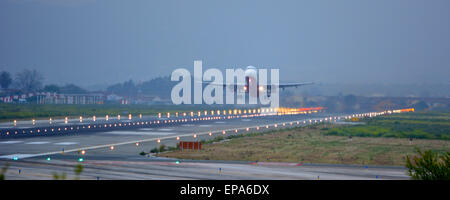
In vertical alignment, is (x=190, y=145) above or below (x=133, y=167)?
above

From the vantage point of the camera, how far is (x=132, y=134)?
58.2 m

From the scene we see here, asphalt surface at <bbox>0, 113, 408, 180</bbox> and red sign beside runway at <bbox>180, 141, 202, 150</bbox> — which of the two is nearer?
asphalt surface at <bbox>0, 113, 408, 180</bbox>

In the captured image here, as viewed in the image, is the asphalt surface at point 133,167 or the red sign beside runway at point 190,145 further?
the red sign beside runway at point 190,145

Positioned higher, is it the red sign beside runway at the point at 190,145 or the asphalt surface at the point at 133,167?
the red sign beside runway at the point at 190,145

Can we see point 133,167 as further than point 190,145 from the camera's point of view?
No

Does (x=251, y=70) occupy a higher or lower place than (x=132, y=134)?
higher

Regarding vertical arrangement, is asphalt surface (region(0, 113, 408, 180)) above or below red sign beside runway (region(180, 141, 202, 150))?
below
